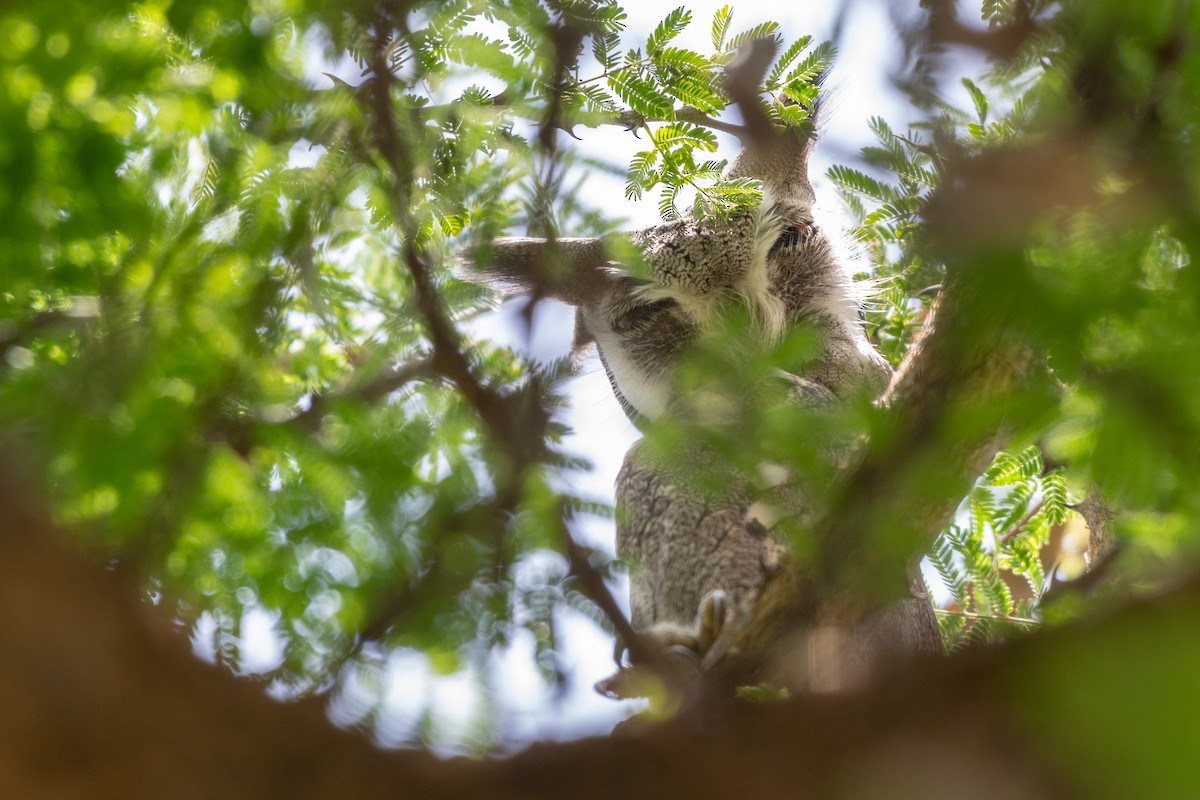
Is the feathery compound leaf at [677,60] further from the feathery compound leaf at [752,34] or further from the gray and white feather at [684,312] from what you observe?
the gray and white feather at [684,312]

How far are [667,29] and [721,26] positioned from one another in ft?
1.71

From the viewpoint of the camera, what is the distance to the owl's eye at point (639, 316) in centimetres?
358

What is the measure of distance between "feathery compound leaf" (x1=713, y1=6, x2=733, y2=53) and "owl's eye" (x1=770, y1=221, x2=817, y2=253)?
936 mm

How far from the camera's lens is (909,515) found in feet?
6.21

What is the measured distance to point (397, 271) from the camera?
2490mm

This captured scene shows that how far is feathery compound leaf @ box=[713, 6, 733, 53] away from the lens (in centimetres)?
291

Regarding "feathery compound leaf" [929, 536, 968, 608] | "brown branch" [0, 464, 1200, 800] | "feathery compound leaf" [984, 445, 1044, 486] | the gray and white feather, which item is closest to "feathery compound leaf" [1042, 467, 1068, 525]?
"feathery compound leaf" [984, 445, 1044, 486]

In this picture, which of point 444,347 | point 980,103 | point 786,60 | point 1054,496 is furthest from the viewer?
point 1054,496

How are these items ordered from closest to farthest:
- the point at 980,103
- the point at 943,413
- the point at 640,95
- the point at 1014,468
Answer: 1. the point at 980,103
2. the point at 943,413
3. the point at 640,95
4. the point at 1014,468

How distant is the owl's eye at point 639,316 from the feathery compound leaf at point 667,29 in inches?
48.0

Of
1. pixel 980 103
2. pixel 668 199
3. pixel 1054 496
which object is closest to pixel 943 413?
pixel 980 103

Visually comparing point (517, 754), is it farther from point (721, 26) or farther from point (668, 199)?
point (721, 26)

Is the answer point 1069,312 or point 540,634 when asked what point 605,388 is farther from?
point 1069,312

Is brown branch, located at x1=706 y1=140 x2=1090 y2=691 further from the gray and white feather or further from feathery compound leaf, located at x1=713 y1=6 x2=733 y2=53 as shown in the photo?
feathery compound leaf, located at x1=713 y1=6 x2=733 y2=53
